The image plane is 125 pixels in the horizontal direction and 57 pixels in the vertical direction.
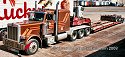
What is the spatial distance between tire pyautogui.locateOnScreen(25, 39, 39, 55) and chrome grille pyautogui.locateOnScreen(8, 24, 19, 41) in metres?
0.96

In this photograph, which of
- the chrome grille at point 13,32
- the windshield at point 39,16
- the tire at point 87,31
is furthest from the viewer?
the tire at point 87,31

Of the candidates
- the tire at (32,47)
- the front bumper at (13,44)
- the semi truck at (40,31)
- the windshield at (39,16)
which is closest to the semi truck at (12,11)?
the front bumper at (13,44)

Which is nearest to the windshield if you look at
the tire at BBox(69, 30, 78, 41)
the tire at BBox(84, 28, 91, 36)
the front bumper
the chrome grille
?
the chrome grille

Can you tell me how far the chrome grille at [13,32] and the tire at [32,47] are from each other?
959 millimetres

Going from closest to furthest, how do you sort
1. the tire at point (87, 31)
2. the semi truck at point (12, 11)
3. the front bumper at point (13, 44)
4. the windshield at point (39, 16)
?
the front bumper at point (13, 44) < the windshield at point (39, 16) < the semi truck at point (12, 11) < the tire at point (87, 31)

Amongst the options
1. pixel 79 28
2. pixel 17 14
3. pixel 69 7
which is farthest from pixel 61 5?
pixel 17 14

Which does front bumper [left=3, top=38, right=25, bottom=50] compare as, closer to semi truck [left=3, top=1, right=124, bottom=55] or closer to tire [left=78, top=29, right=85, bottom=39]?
semi truck [left=3, top=1, right=124, bottom=55]

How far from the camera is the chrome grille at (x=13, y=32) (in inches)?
541

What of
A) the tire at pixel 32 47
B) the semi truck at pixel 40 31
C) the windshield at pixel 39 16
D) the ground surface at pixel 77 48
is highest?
the windshield at pixel 39 16

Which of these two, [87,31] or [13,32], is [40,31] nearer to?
[13,32]

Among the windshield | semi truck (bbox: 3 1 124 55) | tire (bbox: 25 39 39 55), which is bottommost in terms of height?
tire (bbox: 25 39 39 55)

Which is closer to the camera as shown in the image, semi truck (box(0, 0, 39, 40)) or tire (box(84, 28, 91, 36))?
semi truck (box(0, 0, 39, 40))

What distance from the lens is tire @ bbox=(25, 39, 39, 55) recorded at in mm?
13767

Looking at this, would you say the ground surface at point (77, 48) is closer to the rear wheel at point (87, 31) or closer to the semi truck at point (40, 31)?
the semi truck at point (40, 31)
